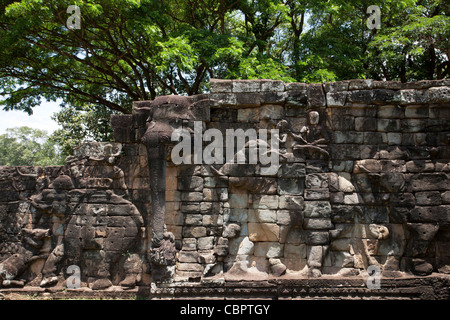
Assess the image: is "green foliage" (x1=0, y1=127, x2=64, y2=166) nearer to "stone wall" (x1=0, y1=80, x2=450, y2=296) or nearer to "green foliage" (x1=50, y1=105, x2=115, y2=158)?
"green foliage" (x1=50, y1=105, x2=115, y2=158)

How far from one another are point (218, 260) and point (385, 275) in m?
2.96

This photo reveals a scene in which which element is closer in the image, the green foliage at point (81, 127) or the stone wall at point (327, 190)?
the stone wall at point (327, 190)

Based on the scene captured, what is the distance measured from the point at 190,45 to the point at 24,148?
26069 millimetres

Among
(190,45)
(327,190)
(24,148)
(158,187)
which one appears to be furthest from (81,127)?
(24,148)

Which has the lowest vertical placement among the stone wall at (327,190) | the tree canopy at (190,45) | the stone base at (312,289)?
the stone base at (312,289)

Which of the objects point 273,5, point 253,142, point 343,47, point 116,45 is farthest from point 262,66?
point 116,45

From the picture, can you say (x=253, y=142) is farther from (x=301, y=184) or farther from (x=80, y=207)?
(x=80, y=207)

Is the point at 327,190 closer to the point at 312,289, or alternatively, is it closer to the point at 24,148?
the point at 312,289

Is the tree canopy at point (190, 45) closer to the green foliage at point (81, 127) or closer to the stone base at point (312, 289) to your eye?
the green foliage at point (81, 127)

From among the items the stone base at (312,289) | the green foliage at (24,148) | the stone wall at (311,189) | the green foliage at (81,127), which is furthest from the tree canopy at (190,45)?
the green foliage at (24,148)

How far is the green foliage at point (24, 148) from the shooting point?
94.9 feet

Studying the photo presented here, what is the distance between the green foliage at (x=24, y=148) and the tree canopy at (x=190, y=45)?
46.3 ft

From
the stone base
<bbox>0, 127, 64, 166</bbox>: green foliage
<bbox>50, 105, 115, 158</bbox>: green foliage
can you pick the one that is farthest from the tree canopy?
<bbox>0, 127, 64, 166</bbox>: green foliage

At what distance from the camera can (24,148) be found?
1240 inches
